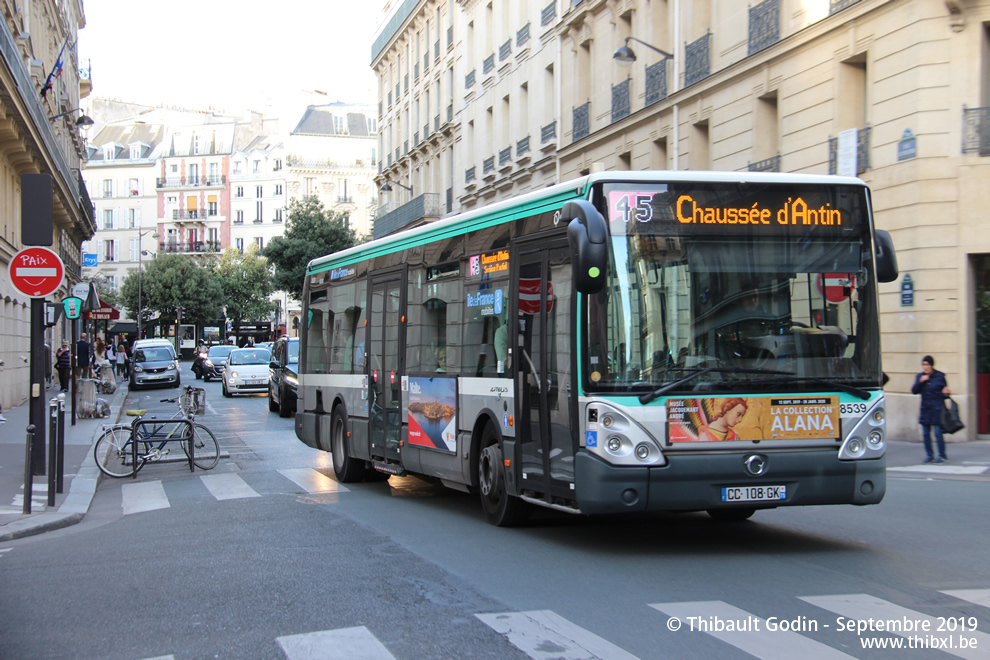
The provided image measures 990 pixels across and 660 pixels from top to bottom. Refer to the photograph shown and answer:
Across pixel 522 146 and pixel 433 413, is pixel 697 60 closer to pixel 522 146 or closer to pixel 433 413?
pixel 522 146

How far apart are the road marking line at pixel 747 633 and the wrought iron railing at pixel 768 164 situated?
16.9 m

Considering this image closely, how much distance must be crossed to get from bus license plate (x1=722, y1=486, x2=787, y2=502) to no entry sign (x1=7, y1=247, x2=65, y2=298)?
854 centimetres

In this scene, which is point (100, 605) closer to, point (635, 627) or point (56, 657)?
point (56, 657)

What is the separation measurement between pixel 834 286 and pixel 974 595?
246 centimetres

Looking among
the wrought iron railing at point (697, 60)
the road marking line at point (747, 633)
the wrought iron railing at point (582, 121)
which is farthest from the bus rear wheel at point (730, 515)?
the wrought iron railing at point (582, 121)

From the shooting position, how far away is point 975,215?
17516 millimetres

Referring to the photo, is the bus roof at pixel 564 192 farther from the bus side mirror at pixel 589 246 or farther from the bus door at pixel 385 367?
the bus door at pixel 385 367

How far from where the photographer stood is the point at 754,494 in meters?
7.94

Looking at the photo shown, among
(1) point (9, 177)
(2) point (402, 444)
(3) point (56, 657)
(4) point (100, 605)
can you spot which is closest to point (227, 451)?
(2) point (402, 444)

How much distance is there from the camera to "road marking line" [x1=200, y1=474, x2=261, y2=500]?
12648 millimetres

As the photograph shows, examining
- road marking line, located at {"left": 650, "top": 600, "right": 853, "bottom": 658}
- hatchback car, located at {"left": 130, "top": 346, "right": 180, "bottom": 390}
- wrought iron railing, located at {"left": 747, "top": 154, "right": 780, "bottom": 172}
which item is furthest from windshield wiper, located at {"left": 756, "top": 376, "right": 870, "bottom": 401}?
hatchback car, located at {"left": 130, "top": 346, "right": 180, "bottom": 390}

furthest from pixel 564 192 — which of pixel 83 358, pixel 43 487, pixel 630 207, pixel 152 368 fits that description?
pixel 152 368

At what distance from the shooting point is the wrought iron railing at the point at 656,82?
26.8m

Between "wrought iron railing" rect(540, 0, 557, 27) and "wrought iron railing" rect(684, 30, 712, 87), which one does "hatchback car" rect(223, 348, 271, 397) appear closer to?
"wrought iron railing" rect(540, 0, 557, 27)
